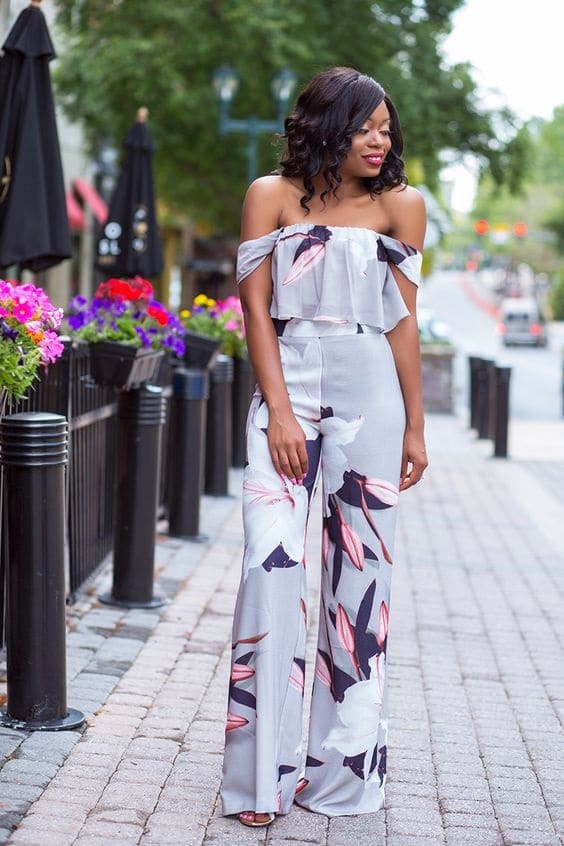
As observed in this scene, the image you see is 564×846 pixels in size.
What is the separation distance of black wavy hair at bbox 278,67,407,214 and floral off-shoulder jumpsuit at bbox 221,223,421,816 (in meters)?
0.14

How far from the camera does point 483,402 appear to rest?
18641mm

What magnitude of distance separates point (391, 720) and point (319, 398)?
1.76 m

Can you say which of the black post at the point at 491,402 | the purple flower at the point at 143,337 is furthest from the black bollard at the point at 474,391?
the purple flower at the point at 143,337

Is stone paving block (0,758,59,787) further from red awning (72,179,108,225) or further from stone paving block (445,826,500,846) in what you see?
red awning (72,179,108,225)

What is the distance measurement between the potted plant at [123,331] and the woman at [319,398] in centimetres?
288

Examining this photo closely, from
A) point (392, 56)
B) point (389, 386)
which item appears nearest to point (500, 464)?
point (389, 386)

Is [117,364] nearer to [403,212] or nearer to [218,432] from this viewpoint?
[403,212]

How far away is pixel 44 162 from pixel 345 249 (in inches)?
218

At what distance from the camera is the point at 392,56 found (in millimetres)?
27031

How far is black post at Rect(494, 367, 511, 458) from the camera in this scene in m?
15.8

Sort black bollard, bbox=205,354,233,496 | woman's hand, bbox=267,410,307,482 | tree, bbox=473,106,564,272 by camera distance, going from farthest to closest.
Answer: tree, bbox=473,106,564,272, black bollard, bbox=205,354,233,496, woman's hand, bbox=267,410,307,482

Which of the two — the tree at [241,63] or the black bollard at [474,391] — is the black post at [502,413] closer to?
the black bollard at [474,391]

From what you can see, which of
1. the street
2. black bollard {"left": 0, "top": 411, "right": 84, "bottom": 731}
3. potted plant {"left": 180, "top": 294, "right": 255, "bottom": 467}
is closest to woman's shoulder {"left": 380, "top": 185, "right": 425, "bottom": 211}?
black bollard {"left": 0, "top": 411, "right": 84, "bottom": 731}

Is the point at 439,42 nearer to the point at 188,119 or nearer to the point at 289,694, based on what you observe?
the point at 188,119
